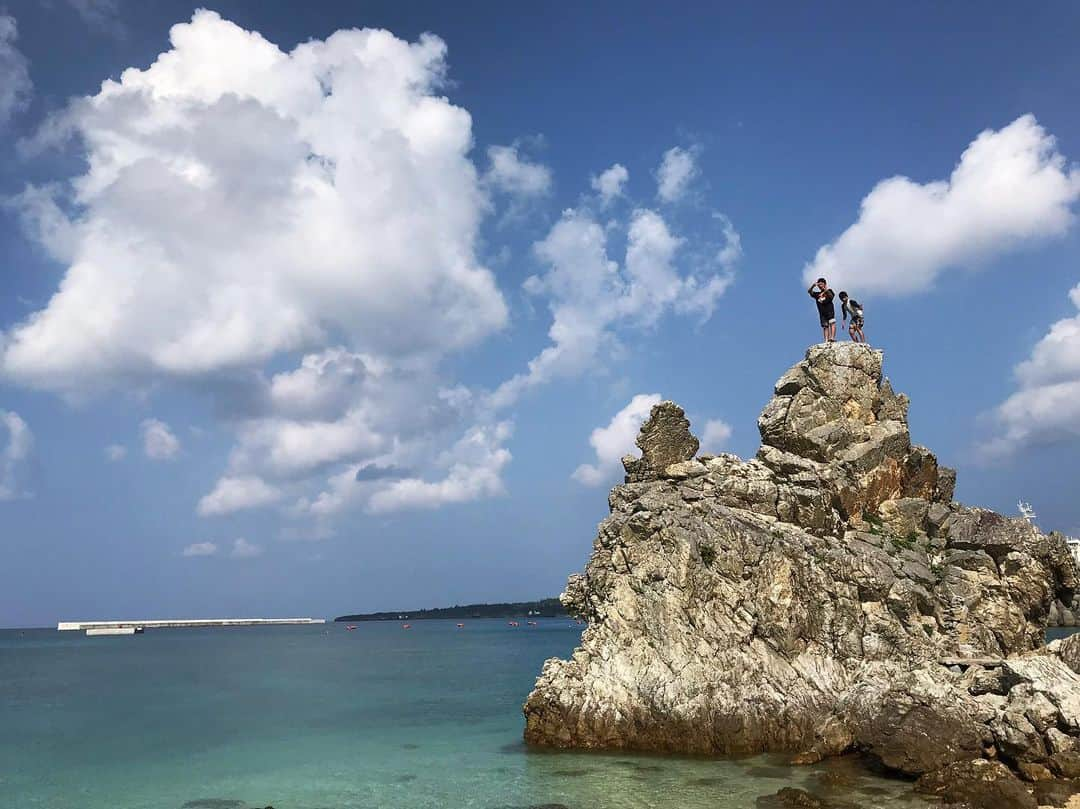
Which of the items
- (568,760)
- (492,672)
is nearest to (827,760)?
(568,760)

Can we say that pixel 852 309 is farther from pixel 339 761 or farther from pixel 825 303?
pixel 339 761

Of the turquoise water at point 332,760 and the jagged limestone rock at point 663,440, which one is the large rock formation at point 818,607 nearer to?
the jagged limestone rock at point 663,440

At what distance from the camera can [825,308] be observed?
39406 millimetres

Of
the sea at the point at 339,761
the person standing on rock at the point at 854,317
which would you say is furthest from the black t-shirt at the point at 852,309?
the sea at the point at 339,761

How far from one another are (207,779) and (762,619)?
21.6 meters

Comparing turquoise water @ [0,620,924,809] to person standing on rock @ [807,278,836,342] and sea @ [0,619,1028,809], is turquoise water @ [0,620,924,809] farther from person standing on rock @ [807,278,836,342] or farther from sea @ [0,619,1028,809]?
person standing on rock @ [807,278,836,342]

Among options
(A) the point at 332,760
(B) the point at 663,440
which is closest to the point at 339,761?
(A) the point at 332,760

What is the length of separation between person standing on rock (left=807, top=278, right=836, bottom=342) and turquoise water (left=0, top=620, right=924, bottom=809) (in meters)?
21.5

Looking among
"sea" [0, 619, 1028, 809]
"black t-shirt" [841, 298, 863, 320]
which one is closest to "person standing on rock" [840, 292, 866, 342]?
"black t-shirt" [841, 298, 863, 320]

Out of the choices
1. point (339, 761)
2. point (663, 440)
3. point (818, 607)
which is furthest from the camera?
point (663, 440)

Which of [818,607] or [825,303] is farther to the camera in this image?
[825,303]

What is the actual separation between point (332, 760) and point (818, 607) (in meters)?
20.3

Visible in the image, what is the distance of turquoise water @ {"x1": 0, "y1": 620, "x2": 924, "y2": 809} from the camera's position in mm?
24406

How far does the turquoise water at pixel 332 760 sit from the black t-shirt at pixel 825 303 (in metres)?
22.0
